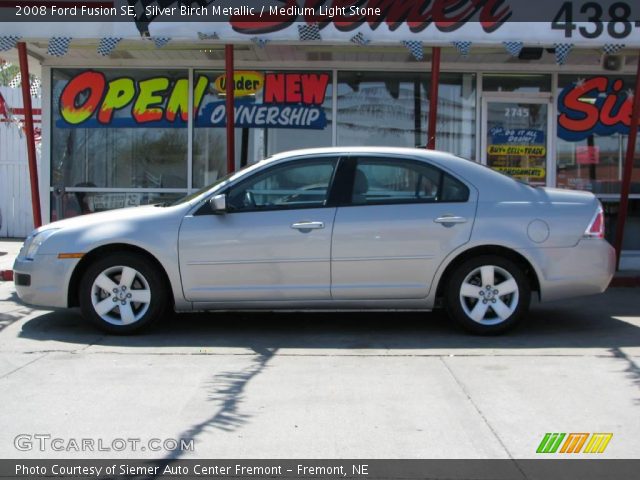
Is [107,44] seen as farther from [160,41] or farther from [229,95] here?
[229,95]

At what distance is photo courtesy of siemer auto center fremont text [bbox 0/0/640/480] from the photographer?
14.7 feet

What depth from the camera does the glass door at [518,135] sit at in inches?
460

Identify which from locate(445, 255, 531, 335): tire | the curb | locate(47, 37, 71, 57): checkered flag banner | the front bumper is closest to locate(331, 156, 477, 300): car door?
locate(445, 255, 531, 335): tire

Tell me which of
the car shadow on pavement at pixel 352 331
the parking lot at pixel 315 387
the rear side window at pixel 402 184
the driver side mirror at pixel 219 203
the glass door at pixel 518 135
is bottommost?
the parking lot at pixel 315 387

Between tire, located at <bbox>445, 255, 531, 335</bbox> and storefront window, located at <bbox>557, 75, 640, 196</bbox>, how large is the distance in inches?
215

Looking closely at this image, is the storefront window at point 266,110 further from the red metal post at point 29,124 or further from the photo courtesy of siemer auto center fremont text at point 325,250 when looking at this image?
the red metal post at point 29,124

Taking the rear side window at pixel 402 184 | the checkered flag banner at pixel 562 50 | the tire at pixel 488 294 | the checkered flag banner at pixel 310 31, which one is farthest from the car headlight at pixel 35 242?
the checkered flag banner at pixel 562 50

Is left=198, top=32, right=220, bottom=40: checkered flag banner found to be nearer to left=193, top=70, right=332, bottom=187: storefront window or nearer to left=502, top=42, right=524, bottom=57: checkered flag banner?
left=193, top=70, right=332, bottom=187: storefront window

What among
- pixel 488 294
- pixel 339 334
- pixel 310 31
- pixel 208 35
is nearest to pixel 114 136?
pixel 208 35

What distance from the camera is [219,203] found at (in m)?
6.67

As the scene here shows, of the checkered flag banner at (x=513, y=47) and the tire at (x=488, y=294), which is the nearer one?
the tire at (x=488, y=294)

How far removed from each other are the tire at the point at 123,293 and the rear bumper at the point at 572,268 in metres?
3.35

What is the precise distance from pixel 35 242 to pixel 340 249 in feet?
9.29

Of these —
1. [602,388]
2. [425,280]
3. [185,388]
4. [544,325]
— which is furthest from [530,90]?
[185,388]
